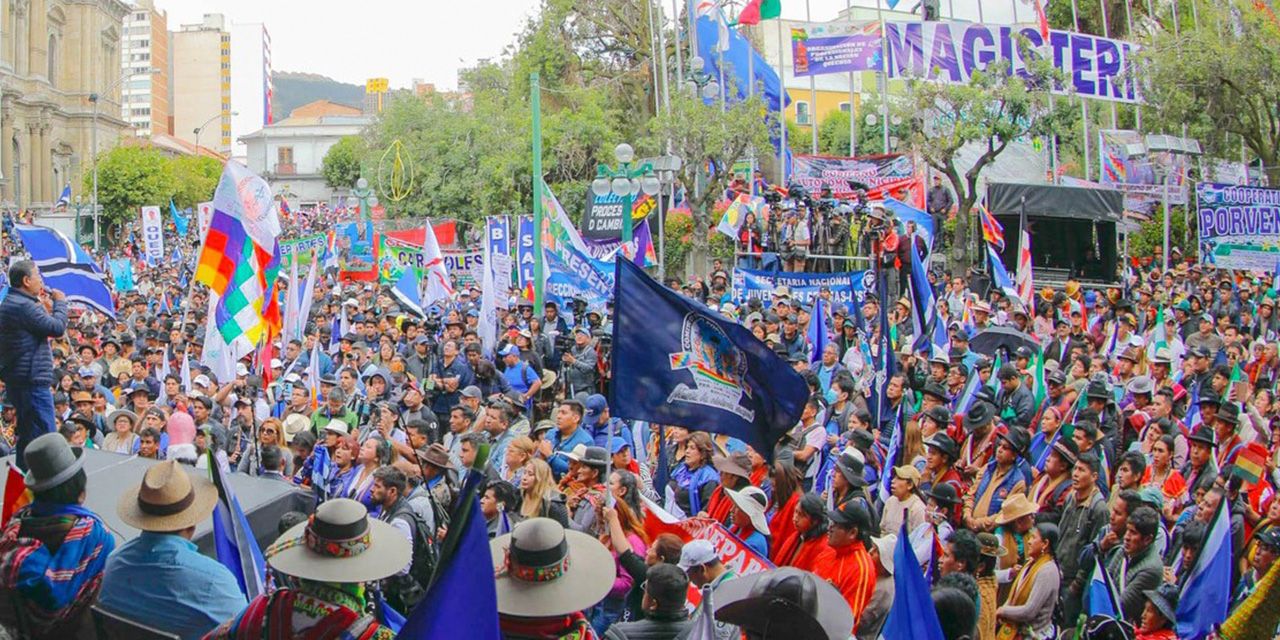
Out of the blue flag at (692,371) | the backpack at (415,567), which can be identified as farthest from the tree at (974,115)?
the backpack at (415,567)

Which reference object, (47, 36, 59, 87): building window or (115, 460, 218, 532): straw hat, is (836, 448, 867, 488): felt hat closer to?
(115, 460, 218, 532): straw hat

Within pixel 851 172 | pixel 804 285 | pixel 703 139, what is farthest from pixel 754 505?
pixel 851 172

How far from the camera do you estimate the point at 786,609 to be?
4152mm

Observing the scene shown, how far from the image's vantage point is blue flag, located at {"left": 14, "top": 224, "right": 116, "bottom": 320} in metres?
13.2

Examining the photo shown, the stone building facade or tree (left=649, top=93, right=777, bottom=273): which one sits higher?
the stone building facade

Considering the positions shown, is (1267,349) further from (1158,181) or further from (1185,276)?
(1158,181)

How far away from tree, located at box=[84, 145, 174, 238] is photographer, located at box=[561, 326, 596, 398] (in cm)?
5573

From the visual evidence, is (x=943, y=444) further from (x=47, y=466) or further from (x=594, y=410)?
(x=47, y=466)

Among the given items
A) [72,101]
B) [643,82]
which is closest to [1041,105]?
[643,82]

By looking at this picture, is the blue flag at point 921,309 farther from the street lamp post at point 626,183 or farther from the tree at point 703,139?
the tree at point 703,139

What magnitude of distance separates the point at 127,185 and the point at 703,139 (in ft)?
154

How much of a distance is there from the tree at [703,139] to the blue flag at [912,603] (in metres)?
21.7

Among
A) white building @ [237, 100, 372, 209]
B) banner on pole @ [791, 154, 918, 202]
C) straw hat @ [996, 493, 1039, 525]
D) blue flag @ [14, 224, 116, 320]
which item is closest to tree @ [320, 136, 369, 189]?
white building @ [237, 100, 372, 209]

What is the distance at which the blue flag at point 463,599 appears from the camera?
3.42 metres
